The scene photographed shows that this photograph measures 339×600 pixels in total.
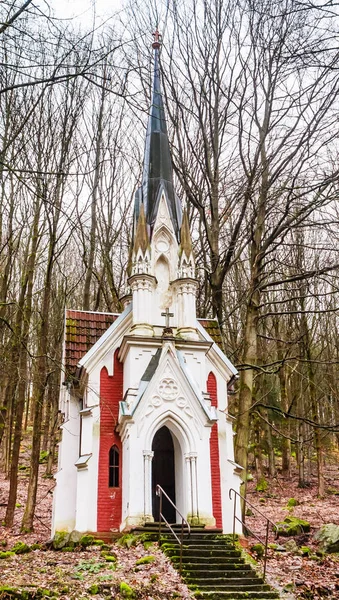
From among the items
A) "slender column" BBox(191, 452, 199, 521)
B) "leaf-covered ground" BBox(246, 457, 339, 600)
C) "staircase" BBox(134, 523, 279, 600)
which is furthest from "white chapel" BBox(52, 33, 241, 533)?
"leaf-covered ground" BBox(246, 457, 339, 600)

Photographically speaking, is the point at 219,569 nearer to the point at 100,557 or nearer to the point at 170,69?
the point at 100,557

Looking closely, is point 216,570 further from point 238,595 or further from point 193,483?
point 193,483

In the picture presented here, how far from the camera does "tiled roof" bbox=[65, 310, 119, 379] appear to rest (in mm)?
15906

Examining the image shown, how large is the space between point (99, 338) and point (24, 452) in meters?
19.8

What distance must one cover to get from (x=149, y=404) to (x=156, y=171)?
7.96 meters

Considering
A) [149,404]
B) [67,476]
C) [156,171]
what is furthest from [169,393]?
[156,171]

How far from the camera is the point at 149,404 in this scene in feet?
45.3

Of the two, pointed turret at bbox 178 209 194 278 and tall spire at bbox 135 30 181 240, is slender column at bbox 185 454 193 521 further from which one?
tall spire at bbox 135 30 181 240

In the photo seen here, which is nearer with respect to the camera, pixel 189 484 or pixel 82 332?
pixel 189 484

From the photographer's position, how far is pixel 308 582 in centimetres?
990

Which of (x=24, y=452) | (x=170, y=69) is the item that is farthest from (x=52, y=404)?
(x=170, y=69)

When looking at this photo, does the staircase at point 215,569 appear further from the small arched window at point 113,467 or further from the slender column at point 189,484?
the small arched window at point 113,467

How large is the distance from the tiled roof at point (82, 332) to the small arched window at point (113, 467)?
250cm

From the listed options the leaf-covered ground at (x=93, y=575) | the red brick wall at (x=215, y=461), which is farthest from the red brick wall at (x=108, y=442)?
the red brick wall at (x=215, y=461)
